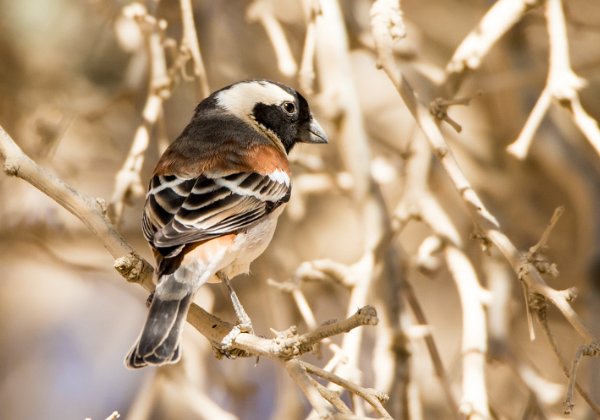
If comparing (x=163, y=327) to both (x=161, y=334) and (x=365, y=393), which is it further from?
(x=365, y=393)

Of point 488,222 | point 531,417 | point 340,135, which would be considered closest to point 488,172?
point 340,135

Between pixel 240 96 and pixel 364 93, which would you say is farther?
pixel 364 93

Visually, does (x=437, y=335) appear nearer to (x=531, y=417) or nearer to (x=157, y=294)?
(x=531, y=417)

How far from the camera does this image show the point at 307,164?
4.62 meters

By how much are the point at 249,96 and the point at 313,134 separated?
333mm

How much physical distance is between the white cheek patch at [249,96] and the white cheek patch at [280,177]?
0.57 metres

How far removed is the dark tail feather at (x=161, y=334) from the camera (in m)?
2.78

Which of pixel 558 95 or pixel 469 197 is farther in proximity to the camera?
pixel 558 95

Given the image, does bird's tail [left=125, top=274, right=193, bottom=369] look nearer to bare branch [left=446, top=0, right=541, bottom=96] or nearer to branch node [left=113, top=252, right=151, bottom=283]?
branch node [left=113, top=252, right=151, bottom=283]

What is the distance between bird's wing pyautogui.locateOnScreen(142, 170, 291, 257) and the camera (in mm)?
3199

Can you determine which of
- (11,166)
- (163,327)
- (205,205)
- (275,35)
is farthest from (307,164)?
(11,166)

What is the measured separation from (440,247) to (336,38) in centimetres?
105

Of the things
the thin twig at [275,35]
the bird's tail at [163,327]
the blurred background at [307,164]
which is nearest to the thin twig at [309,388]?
the bird's tail at [163,327]

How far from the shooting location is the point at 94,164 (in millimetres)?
5504
